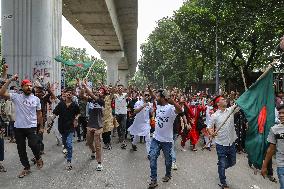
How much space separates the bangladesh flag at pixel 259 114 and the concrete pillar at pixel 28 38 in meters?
10.1

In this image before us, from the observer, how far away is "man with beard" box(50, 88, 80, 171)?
370 inches

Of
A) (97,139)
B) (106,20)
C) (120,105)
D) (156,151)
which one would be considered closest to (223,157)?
(156,151)

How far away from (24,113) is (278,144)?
16.3 feet

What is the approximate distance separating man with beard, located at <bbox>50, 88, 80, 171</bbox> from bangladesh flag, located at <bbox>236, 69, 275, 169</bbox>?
425cm

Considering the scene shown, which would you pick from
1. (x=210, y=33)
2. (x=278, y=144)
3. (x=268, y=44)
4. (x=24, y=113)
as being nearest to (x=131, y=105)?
(x=24, y=113)

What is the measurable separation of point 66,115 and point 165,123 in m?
2.62

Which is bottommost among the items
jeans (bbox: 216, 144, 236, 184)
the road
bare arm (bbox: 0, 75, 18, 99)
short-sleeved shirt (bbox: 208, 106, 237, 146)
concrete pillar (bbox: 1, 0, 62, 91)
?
the road

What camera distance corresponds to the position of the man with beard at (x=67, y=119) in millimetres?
9401

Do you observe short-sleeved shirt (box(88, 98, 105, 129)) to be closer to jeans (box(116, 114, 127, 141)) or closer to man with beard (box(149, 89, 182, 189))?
man with beard (box(149, 89, 182, 189))

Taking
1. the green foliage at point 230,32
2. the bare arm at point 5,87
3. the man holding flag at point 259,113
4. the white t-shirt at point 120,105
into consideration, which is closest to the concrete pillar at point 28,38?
the white t-shirt at point 120,105

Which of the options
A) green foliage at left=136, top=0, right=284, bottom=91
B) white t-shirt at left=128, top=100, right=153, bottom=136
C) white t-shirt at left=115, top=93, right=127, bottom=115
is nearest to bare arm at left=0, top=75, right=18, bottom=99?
white t-shirt at left=128, top=100, right=153, bottom=136

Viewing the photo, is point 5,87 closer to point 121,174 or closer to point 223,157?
point 121,174

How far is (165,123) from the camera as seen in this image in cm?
801

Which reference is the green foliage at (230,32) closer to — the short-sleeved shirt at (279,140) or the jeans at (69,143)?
the jeans at (69,143)
